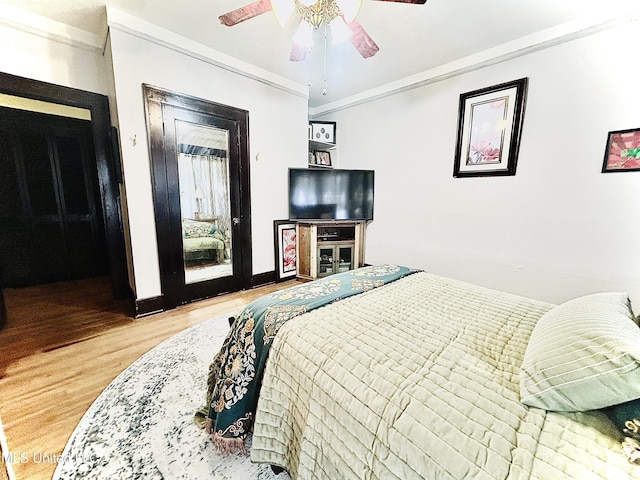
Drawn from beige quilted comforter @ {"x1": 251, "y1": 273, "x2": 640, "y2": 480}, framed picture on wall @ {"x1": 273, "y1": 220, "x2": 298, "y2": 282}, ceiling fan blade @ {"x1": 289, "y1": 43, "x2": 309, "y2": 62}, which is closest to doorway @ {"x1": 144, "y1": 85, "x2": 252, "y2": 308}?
framed picture on wall @ {"x1": 273, "y1": 220, "x2": 298, "y2": 282}

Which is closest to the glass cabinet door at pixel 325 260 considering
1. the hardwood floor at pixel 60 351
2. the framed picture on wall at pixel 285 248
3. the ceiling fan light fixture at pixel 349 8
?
the framed picture on wall at pixel 285 248

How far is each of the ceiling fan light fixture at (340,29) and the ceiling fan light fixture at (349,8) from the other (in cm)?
6

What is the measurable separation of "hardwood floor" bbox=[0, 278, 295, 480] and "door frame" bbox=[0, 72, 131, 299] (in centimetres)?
43

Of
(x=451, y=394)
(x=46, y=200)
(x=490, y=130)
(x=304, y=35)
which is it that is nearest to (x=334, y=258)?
(x=490, y=130)

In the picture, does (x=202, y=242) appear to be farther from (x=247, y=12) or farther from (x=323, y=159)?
(x=323, y=159)

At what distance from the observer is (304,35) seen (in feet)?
5.66

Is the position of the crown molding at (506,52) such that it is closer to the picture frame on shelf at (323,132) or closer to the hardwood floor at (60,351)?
the picture frame on shelf at (323,132)

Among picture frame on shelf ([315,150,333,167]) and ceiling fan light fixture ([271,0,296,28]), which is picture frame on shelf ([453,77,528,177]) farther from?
ceiling fan light fixture ([271,0,296,28])

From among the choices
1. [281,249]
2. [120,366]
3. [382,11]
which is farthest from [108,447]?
[382,11]

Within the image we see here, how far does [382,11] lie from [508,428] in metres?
2.77

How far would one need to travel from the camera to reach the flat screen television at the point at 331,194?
3.76 m

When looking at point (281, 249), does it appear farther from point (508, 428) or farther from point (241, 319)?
point (508, 428)

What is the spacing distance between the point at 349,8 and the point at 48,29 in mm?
2735

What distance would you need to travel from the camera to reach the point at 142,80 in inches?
97.0
